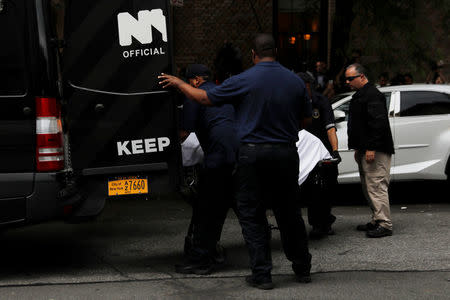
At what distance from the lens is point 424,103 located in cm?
1044

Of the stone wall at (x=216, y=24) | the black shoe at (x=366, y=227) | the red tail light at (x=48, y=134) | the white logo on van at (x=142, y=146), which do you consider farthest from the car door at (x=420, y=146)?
the stone wall at (x=216, y=24)

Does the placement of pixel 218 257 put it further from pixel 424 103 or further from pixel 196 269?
pixel 424 103

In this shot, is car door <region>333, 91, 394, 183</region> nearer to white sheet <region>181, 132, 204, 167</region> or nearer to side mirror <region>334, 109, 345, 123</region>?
side mirror <region>334, 109, 345, 123</region>

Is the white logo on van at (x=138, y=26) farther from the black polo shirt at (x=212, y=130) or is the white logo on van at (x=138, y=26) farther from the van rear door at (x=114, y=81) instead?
the black polo shirt at (x=212, y=130)

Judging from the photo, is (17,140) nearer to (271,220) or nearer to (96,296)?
(96,296)

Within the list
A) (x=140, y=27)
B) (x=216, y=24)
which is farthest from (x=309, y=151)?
(x=216, y=24)

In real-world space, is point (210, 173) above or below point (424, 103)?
above

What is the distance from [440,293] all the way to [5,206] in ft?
11.4

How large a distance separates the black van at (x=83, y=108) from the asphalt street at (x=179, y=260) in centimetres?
67

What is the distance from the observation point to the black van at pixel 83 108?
6211 mm

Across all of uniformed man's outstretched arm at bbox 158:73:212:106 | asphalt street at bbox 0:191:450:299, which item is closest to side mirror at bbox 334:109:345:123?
asphalt street at bbox 0:191:450:299

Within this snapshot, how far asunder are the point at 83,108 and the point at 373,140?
3098mm

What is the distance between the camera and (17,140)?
6.20m

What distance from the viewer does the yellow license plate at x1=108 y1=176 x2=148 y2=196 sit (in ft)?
22.4
